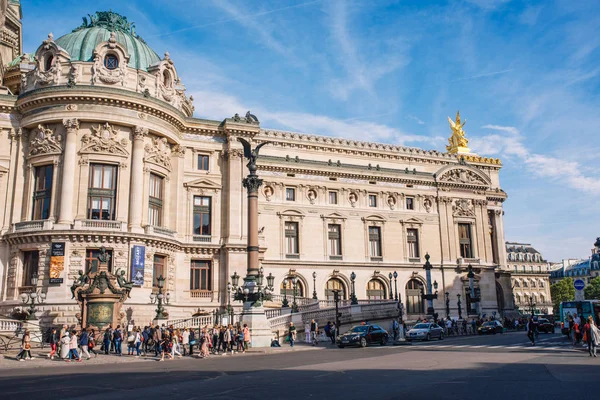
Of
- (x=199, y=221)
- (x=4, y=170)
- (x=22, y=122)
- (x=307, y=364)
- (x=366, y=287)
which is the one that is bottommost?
(x=307, y=364)

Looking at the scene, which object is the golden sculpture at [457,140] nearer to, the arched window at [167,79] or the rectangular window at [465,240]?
the rectangular window at [465,240]

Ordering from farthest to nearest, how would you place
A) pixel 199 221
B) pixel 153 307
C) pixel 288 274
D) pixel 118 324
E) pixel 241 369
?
pixel 288 274
pixel 199 221
pixel 153 307
pixel 118 324
pixel 241 369

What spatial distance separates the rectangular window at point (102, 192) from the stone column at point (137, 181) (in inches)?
55.4

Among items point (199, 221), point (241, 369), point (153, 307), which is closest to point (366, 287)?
point (199, 221)

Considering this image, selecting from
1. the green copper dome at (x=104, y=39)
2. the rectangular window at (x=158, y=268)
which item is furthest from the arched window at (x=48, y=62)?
the rectangular window at (x=158, y=268)

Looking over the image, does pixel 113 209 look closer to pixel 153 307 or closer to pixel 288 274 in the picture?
pixel 153 307

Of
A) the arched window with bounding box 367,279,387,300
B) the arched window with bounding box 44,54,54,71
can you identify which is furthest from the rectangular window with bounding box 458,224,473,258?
the arched window with bounding box 44,54,54,71

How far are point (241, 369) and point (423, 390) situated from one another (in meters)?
8.22

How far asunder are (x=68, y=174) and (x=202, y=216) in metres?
12.2

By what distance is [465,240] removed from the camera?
65812mm

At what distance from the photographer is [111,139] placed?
139ft

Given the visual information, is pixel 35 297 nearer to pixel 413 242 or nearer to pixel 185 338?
pixel 185 338

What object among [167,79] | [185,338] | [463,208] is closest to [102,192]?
[167,79]

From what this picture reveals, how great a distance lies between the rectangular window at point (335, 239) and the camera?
2286 inches
